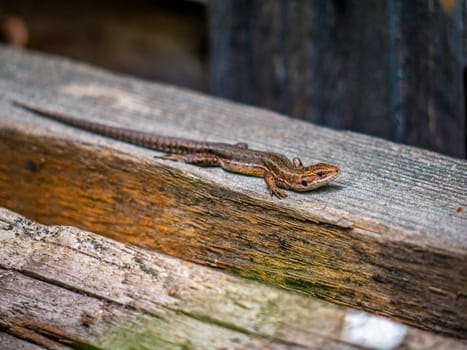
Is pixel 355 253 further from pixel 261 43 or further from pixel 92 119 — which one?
pixel 261 43

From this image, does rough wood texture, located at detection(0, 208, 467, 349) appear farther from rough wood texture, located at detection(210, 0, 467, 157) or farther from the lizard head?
rough wood texture, located at detection(210, 0, 467, 157)

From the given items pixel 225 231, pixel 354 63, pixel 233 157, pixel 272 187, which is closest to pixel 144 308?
pixel 225 231

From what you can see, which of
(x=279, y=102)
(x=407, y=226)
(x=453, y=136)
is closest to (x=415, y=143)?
(x=453, y=136)

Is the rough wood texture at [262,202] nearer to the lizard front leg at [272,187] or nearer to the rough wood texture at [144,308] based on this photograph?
the lizard front leg at [272,187]

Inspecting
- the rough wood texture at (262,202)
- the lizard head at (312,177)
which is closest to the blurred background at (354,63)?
the rough wood texture at (262,202)

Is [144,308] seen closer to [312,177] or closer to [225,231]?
[225,231]

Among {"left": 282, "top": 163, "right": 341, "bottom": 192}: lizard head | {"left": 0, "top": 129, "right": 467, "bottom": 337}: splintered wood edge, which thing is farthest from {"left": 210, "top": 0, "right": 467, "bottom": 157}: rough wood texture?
{"left": 0, "top": 129, "right": 467, "bottom": 337}: splintered wood edge
